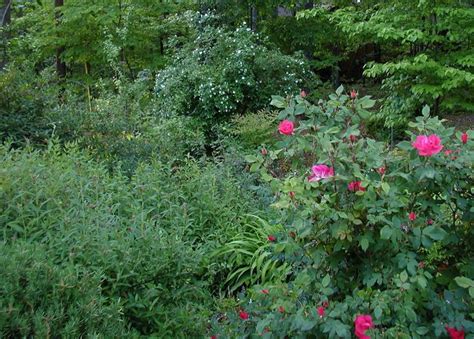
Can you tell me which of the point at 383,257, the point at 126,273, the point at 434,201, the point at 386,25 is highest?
the point at 434,201

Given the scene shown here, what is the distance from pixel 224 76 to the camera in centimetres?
893

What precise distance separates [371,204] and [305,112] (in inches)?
22.6

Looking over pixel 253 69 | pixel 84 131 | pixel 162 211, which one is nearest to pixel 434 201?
pixel 162 211

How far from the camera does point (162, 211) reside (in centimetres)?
434

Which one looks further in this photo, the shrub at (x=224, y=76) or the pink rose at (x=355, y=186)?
the shrub at (x=224, y=76)

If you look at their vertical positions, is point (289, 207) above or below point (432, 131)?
below

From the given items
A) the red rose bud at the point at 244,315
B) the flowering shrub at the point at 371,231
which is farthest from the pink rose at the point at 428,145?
the red rose bud at the point at 244,315

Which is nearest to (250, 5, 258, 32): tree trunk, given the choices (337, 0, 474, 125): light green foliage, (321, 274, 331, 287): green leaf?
(337, 0, 474, 125): light green foliage

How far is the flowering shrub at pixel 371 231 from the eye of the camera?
8.50 ft

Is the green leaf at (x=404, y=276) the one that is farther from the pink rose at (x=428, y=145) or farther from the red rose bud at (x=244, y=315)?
the red rose bud at (x=244, y=315)

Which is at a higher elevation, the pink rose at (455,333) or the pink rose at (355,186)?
the pink rose at (355,186)

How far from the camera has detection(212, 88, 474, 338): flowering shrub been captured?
259cm

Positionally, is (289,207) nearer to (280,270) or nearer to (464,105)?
(280,270)

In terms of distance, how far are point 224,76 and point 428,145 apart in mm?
6594
